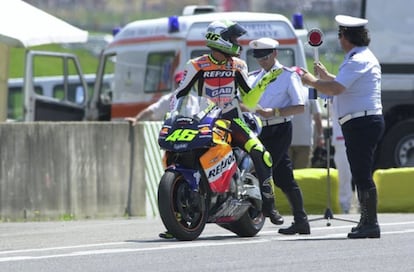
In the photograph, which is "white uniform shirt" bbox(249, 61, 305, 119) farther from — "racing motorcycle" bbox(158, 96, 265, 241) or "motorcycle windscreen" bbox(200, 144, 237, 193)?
"motorcycle windscreen" bbox(200, 144, 237, 193)

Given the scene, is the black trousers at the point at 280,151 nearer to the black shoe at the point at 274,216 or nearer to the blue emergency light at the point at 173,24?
the black shoe at the point at 274,216

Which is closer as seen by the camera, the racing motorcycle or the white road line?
the white road line

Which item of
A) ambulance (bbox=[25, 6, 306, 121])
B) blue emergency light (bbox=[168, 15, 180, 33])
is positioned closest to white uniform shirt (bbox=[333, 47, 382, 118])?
ambulance (bbox=[25, 6, 306, 121])

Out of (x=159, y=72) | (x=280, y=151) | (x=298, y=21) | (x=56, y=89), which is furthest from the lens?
(x=56, y=89)

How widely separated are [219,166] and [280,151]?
1144 mm

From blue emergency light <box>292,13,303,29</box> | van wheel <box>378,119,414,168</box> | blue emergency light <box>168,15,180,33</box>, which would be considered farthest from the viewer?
blue emergency light <box>292,13,303,29</box>

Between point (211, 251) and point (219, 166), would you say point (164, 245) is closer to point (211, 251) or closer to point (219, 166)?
point (211, 251)

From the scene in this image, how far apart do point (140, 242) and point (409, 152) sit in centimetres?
956

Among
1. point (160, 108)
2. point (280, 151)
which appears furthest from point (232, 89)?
point (160, 108)

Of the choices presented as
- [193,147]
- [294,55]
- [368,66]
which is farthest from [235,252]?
[294,55]

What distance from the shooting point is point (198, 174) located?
1190 cm

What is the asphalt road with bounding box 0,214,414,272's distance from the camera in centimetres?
980

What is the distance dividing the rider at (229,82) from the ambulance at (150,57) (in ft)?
25.2

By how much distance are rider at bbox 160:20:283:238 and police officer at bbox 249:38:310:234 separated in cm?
56
